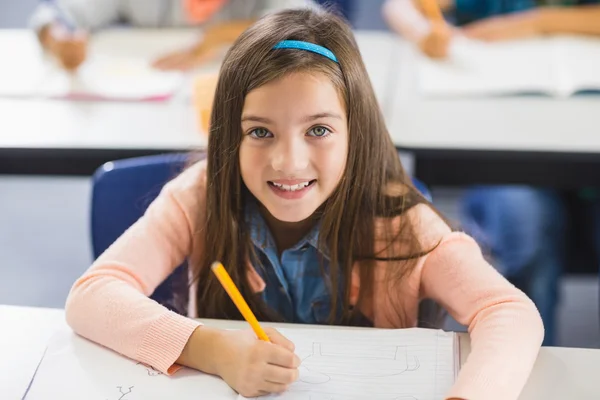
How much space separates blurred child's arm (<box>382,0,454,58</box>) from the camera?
6.86 feet

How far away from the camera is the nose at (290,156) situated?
3.64ft

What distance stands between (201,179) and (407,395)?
18.4 inches

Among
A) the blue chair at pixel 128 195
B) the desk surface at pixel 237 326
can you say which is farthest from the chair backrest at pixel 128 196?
the desk surface at pixel 237 326

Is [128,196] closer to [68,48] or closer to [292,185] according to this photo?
[292,185]

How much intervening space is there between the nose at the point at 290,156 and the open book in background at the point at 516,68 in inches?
34.3

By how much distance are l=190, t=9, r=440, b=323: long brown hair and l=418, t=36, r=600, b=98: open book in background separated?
71 cm

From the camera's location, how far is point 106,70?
6.84 ft

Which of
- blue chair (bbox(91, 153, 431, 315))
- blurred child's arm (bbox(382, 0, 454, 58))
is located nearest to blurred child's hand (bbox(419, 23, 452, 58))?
blurred child's arm (bbox(382, 0, 454, 58))

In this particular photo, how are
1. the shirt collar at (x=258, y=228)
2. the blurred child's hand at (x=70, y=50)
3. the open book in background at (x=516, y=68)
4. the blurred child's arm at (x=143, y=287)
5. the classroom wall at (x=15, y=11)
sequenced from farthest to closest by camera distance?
the classroom wall at (x=15, y=11)
the blurred child's hand at (x=70, y=50)
the open book in background at (x=516, y=68)
the shirt collar at (x=258, y=228)
the blurred child's arm at (x=143, y=287)

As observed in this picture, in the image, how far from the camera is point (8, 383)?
107 centimetres

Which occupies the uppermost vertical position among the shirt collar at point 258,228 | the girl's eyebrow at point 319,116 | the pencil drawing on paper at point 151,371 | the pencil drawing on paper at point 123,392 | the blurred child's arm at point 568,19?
the blurred child's arm at point 568,19

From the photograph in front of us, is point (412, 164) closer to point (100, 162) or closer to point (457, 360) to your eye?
point (100, 162)

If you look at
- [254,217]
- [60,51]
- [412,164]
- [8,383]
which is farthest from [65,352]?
[60,51]

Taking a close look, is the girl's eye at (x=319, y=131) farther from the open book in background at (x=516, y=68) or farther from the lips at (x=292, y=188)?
the open book in background at (x=516, y=68)
